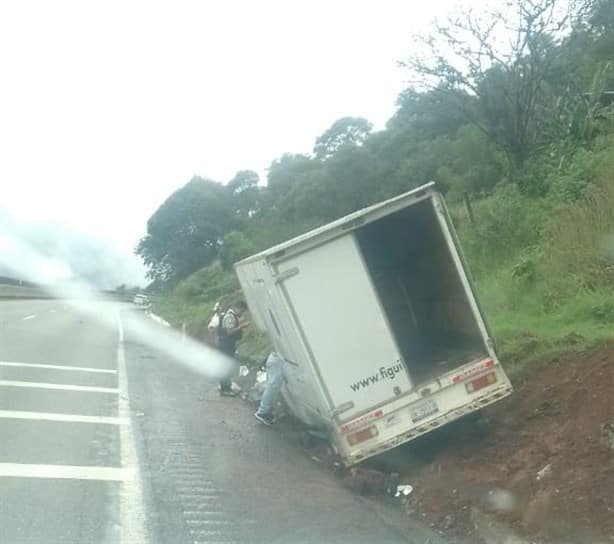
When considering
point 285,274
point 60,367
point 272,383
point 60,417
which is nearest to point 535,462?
point 285,274

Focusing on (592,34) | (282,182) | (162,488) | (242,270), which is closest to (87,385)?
(242,270)

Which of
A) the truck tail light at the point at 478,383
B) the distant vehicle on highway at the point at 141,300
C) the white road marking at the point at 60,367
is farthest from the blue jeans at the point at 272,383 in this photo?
the distant vehicle on highway at the point at 141,300

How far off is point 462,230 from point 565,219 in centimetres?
658

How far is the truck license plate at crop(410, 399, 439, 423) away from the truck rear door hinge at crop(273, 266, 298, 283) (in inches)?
72.4

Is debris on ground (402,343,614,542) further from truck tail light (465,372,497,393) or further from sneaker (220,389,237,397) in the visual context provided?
sneaker (220,389,237,397)

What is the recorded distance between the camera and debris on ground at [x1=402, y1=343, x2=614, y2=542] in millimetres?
6887

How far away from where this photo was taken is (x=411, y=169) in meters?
38.5

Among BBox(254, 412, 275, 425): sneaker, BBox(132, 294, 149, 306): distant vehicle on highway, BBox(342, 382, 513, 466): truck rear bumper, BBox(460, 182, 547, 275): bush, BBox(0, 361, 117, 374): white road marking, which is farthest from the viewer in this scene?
BBox(132, 294, 149, 306): distant vehicle on highway

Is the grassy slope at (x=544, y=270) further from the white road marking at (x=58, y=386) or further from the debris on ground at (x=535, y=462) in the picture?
the white road marking at (x=58, y=386)

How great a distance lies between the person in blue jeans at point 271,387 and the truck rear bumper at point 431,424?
287 cm

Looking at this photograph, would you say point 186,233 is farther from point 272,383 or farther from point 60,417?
point 272,383

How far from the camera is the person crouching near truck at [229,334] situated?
16.3 meters

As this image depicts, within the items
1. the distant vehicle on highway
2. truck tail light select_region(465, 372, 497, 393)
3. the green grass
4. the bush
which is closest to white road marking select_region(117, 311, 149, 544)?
truck tail light select_region(465, 372, 497, 393)

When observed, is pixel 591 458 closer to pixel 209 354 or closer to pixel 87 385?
pixel 87 385
